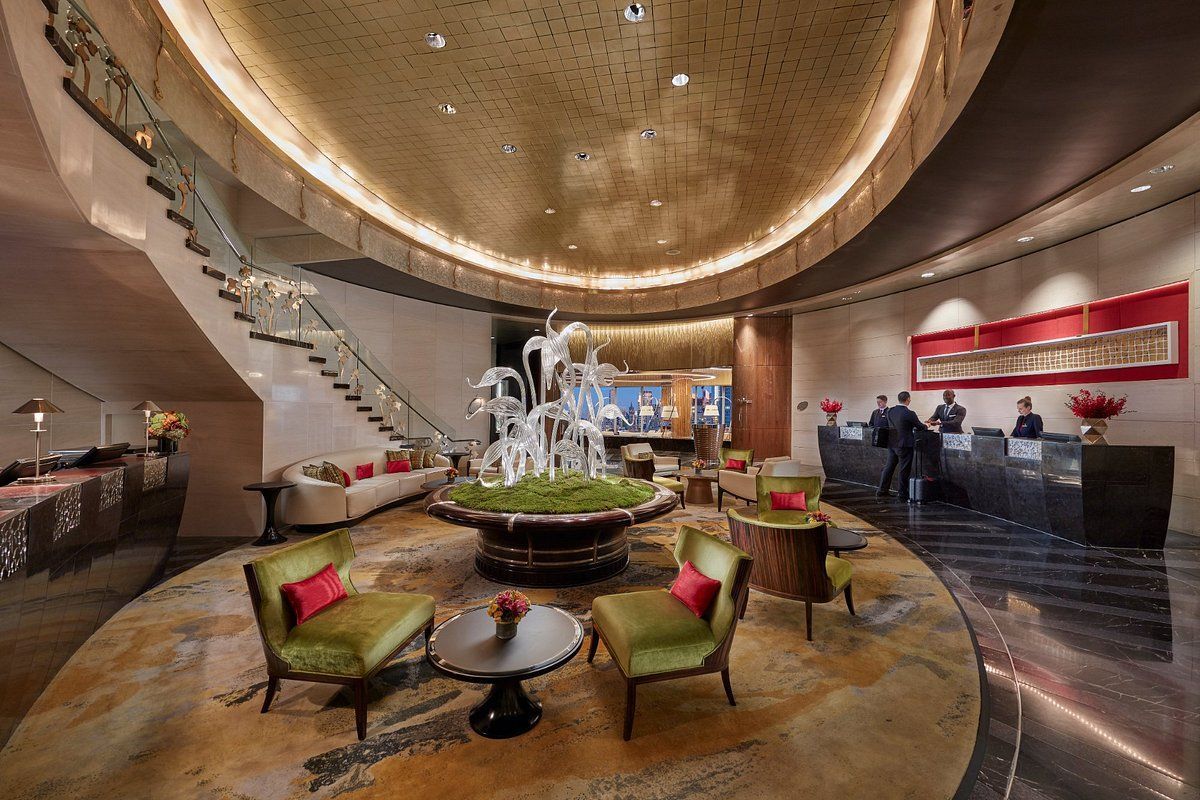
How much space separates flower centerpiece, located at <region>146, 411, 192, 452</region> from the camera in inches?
190

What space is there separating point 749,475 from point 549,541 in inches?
145

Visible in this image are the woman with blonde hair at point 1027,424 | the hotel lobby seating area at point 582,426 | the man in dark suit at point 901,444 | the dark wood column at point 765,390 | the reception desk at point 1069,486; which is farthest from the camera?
the dark wood column at point 765,390

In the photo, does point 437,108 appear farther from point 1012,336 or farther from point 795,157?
point 1012,336

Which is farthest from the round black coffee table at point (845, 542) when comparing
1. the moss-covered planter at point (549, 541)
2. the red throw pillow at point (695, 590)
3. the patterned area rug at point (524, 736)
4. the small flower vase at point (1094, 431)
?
the small flower vase at point (1094, 431)

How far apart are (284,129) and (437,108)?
2.19m

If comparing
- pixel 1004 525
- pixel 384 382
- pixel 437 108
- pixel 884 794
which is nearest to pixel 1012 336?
pixel 1004 525

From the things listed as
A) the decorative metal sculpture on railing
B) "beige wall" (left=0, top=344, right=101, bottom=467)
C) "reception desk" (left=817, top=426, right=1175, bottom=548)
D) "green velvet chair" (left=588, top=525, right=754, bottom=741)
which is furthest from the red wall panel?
"beige wall" (left=0, top=344, right=101, bottom=467)

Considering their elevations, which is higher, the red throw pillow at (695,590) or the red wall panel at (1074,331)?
the red wall panel at (1074,331)

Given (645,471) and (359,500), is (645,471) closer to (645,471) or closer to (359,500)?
(645,471)

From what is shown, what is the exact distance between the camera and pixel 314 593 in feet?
8.98

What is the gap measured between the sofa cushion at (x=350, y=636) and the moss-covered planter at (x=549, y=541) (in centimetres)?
120

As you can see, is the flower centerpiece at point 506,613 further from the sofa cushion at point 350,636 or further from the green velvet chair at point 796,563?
the green velvet chair at point 796,563

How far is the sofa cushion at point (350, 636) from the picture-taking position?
2398 millimetres

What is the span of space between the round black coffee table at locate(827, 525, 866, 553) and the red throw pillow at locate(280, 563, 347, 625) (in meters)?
3.55
